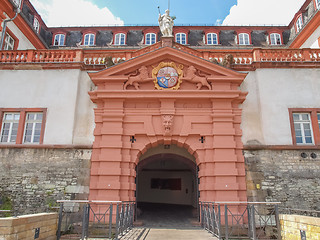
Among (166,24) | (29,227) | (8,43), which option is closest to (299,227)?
(29,227)

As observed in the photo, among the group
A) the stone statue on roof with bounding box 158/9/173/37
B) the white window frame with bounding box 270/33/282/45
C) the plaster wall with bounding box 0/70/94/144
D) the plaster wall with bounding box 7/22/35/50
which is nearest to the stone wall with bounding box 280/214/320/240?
the plaster wall with bounding box 0/70/94/144

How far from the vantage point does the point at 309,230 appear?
24.4 feet

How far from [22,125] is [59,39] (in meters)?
11.7

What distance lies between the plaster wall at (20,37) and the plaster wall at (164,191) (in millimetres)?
12243

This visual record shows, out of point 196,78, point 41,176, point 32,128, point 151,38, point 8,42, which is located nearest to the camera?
point 41,176

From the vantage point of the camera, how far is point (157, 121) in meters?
12.4

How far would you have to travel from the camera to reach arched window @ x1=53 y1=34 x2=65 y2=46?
22.1 m

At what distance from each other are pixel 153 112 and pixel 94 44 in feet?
39.0

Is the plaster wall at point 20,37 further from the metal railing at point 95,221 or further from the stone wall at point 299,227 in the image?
the stone wall at point 299,227

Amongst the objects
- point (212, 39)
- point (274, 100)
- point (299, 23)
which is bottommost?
point (274, 100)

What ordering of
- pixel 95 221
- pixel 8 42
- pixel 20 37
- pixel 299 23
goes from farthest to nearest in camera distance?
pixel 299 23, pixel 20 37, pixel 8 42, pixel 95 221

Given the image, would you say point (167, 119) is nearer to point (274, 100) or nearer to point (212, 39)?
point (274, 100)

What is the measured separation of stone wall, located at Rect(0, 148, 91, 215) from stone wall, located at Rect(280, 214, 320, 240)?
24.1ft

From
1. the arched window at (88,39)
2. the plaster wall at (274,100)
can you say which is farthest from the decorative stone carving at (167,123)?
the arched window at (88,39)
